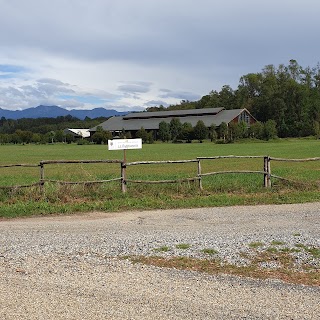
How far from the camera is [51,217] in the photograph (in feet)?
36.3

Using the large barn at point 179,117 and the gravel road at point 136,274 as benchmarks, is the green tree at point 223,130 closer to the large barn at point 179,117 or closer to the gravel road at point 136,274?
the large barn at point 179,117

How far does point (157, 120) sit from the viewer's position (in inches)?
5241

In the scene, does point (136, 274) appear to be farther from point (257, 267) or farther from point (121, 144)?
point (121, 144)

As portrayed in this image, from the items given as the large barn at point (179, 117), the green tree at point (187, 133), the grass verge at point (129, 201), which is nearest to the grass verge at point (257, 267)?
the grass verge at point (129, 201)

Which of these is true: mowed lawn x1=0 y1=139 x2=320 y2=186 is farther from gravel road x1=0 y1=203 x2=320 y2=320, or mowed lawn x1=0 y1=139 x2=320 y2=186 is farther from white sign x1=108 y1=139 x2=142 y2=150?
gravel road x1=0 y1=203 x2=320 y2=320

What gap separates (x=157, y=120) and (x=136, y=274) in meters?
128

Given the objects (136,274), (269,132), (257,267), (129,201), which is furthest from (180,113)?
(136,274)

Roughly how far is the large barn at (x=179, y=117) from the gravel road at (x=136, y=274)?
104m

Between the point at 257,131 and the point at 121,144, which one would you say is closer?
the point at 121,144

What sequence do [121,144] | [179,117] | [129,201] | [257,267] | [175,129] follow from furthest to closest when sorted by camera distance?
[179,117] → [175,129] → [121,144] → [129,201] → [257,267]

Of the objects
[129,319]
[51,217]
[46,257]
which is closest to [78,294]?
[129,319]

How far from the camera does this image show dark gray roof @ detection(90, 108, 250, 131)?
393 ft

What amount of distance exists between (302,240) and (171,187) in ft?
22.5

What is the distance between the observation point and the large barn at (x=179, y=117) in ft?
395
